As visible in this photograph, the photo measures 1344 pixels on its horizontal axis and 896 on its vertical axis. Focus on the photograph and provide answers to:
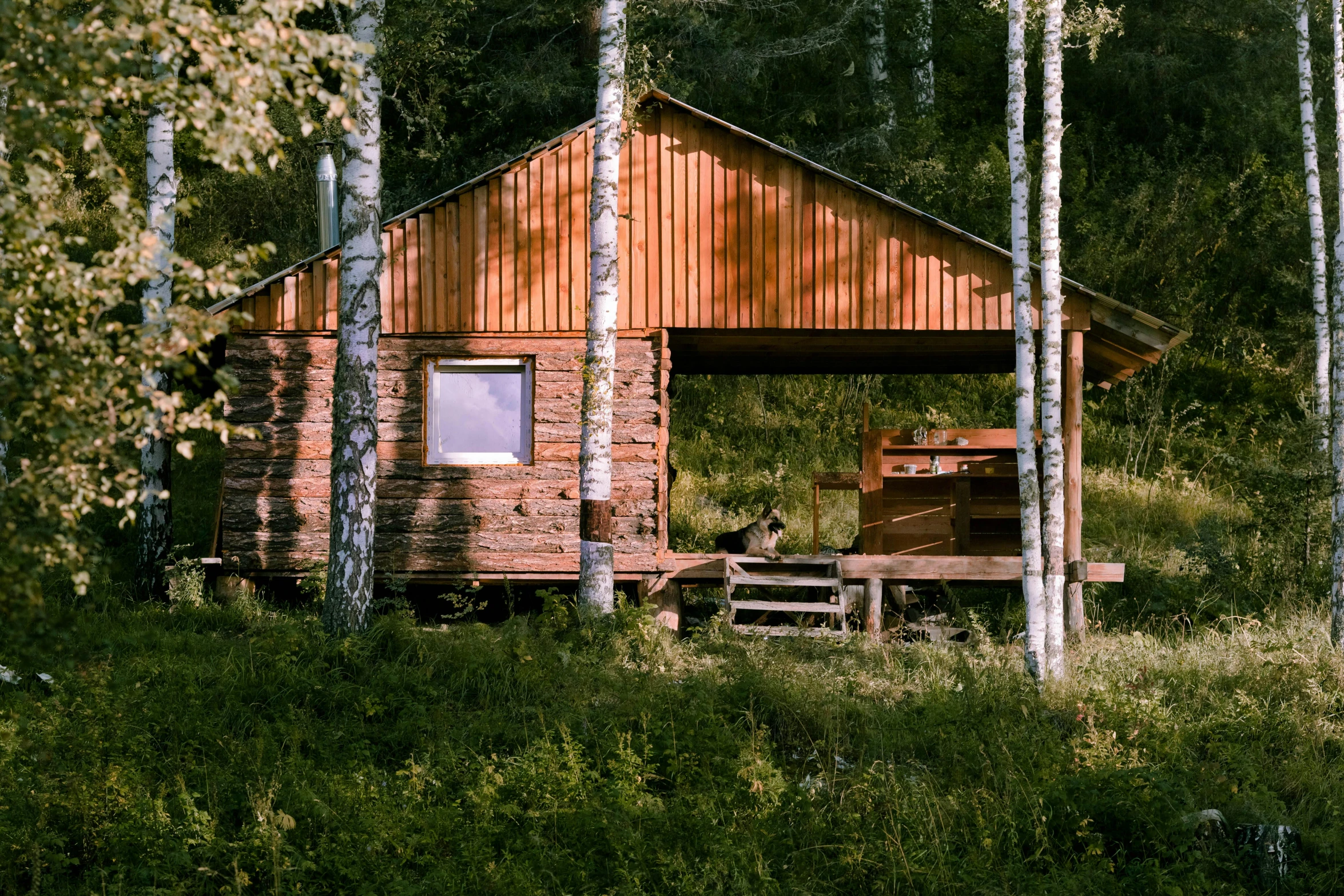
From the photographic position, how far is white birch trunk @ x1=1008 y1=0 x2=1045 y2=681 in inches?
381

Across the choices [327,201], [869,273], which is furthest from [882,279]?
[327,201]

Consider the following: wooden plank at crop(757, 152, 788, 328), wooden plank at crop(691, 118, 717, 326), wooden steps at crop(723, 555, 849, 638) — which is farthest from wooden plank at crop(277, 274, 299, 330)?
wooden steps at crop(723, 555, 849, 638)

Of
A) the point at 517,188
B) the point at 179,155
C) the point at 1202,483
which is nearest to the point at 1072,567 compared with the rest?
the point at 517,188

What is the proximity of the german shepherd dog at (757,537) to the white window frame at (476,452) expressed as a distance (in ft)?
8.57

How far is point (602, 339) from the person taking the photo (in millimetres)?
10602

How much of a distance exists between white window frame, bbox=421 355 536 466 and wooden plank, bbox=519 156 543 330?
1.55 ft

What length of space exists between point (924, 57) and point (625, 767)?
2012 cm

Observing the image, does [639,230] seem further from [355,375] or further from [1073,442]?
[1073,442]

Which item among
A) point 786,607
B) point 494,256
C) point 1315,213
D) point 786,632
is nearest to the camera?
point 786,632

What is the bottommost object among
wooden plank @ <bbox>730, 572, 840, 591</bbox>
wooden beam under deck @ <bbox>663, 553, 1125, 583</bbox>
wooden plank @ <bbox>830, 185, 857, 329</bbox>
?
wooden plank @ <bbox>730, 572, 840, 591</bbox>

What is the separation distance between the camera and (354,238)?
31.9ft

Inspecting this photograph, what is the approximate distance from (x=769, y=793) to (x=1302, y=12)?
1155cm

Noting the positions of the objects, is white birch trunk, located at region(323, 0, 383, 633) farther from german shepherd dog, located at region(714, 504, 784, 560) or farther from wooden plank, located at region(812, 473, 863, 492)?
wooden plank, located at region(812, 473, 863, 492)

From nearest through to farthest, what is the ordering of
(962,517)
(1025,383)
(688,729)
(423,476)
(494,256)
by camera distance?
1. (688,729)
2. (1025,383)
3. (423,476)
4. (494,256)
5. (962,517)
